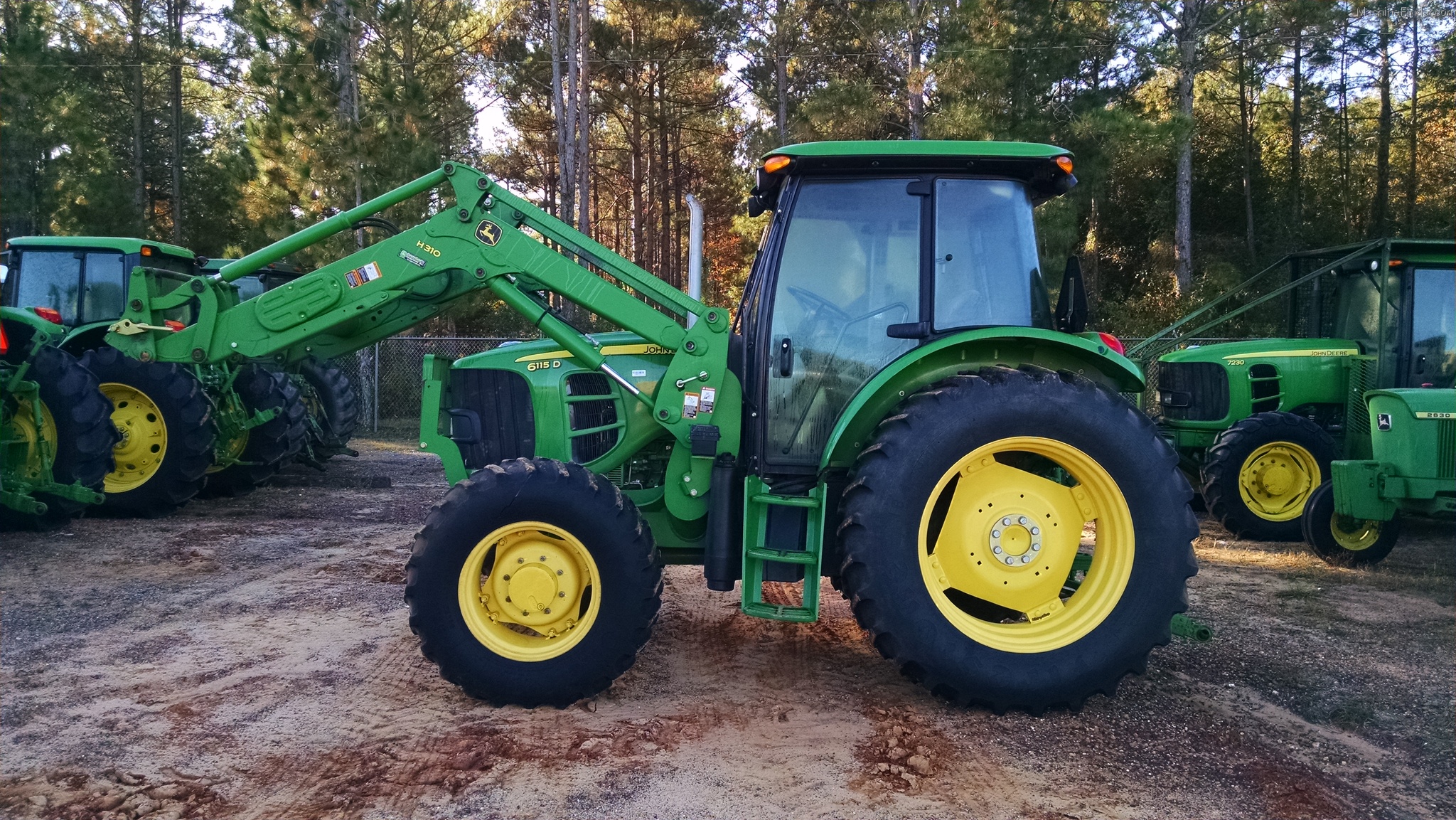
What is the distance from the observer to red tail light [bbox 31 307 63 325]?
756 cm

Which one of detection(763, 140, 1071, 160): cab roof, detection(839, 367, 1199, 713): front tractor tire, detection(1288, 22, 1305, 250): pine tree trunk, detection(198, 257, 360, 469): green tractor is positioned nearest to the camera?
detection(839, 367, 1199, 713): front tractor tire

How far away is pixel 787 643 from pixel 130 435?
5.93 metres

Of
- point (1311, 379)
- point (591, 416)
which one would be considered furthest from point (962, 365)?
Result: point (1311, 379)

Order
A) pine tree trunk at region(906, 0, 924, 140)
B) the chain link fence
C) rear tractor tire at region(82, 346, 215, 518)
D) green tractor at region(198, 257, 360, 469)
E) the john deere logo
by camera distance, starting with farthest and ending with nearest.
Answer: pine tree trunk at region(906, 0, 924, 140), the chain link fence, green tractor at region(198, 257, 360, 469), rear tractor tire at region(82, 346, 215, 518), the john deere logo

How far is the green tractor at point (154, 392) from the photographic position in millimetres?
7184

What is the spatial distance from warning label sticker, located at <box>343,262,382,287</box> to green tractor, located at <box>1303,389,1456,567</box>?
597 cm

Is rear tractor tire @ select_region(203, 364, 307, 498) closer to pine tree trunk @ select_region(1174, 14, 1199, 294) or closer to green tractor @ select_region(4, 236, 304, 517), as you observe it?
green tractor @ select_region(4, 236, 304, 517)

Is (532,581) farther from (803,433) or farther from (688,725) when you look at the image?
(803,433)

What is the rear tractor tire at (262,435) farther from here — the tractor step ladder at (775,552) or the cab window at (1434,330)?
the cab window at (1434,330)

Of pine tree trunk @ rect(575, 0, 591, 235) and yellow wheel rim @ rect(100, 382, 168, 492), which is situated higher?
pine tree trunk @ rect(575, 0, 591, 235)

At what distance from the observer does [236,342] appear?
13.3 ft

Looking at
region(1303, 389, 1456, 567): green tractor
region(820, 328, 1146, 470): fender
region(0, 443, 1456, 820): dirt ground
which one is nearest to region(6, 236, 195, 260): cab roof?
region(0, 443, 1456, 820): dirt ground

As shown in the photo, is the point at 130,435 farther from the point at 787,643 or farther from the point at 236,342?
the point at 787,643

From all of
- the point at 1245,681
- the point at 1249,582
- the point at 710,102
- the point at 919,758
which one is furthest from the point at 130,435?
the point at 710,102
